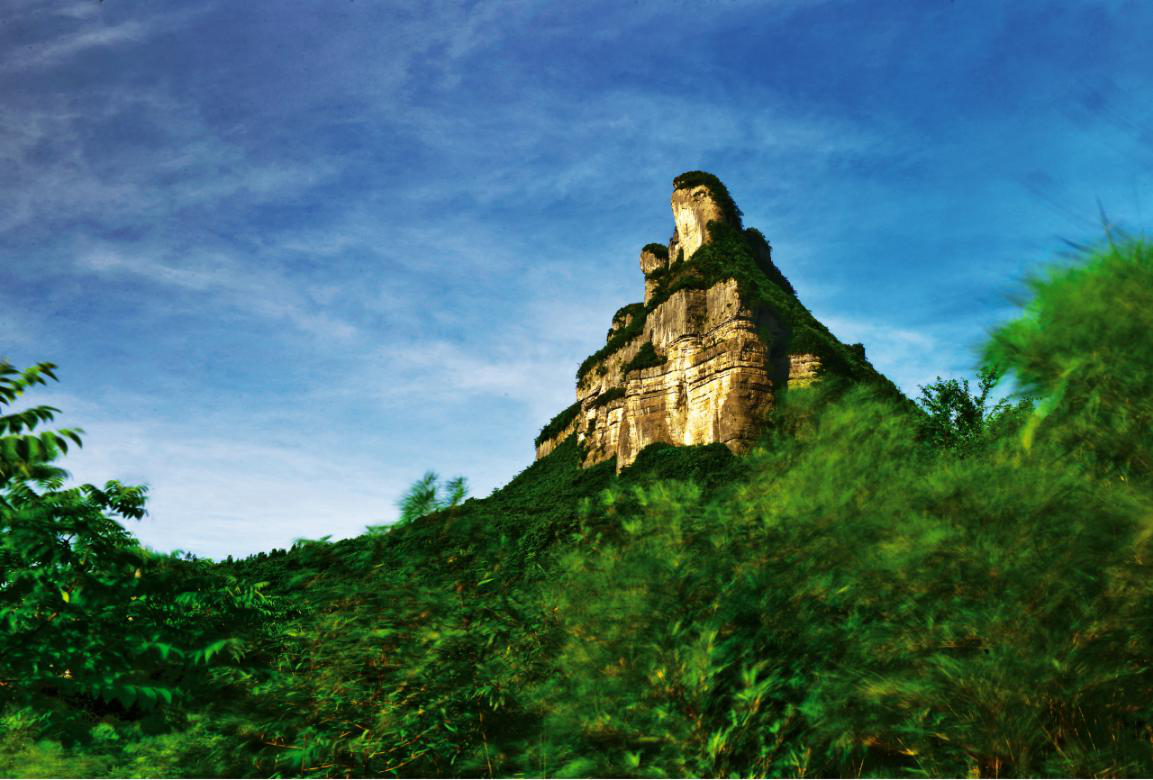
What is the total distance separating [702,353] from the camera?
5603cm

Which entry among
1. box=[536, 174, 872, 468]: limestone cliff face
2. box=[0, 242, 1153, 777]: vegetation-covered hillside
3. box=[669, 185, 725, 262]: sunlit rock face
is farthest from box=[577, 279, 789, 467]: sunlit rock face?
box=[0, 242, 1153, 777]: vegetation-covered hillside

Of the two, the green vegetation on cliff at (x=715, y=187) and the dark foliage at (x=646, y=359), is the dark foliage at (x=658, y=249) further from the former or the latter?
the dark foliage at (x=646, y=359)

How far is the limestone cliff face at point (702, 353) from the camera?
172ft

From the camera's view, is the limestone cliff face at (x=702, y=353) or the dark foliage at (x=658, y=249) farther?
the dark foliage at (x=658, y=249)

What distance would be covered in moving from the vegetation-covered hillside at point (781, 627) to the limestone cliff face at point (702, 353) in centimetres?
4043

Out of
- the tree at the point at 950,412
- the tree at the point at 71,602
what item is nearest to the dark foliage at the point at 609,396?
the tree at the point at 950,412

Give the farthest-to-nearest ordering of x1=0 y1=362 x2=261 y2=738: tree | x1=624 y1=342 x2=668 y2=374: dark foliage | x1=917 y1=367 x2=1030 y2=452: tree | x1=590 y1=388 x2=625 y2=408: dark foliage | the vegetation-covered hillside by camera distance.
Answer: x1=590 y1=388 x2=625 y2=408: dark foliage
x1=624 y1=342 x2=668 y2=374: dark foliage
x1=917 y1=367 x2=1030 y2=452: tree
the vegetation-covered hillside
x1=0 y1=362 x2=261 y2=738: tree

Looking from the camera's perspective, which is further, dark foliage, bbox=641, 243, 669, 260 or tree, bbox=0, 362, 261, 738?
dark foliage, bbox=641, 243, 669, 260

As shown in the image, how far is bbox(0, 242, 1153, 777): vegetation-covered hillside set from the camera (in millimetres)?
6578

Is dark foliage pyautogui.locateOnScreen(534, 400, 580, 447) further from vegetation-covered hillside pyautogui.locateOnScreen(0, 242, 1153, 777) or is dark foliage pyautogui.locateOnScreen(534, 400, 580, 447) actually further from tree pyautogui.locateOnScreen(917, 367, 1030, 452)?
vegetation-covered hillside pyautogui.locateOnScreen(0, 242, 1153, 777)

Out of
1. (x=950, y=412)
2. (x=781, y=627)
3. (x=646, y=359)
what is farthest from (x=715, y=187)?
(x=781, y=627)

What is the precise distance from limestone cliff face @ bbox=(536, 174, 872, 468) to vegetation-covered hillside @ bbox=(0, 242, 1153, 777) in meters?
40.4

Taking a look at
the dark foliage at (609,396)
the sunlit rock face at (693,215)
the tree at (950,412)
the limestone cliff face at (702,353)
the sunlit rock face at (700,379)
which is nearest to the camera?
the tree at (950,412)

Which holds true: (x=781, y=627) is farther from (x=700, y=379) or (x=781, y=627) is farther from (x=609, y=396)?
(x=609, y=396)
